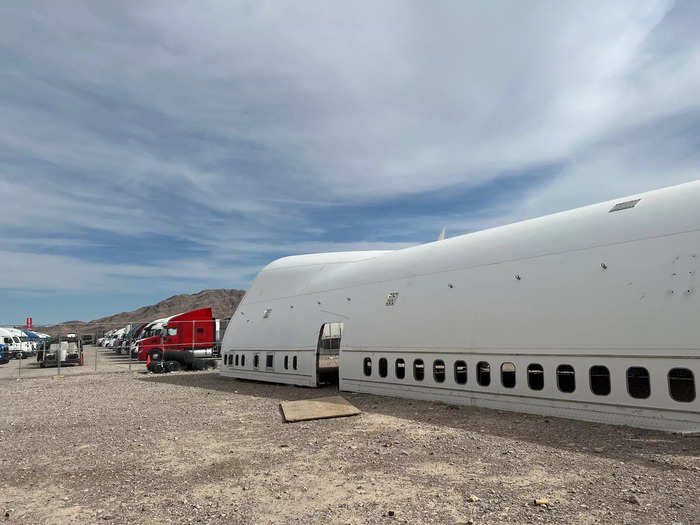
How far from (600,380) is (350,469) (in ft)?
21.2

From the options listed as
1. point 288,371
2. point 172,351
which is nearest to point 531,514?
point 288,371

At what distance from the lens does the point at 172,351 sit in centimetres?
3888

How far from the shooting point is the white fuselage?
1090 centimetres

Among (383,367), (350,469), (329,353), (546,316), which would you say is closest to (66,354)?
(329,353)

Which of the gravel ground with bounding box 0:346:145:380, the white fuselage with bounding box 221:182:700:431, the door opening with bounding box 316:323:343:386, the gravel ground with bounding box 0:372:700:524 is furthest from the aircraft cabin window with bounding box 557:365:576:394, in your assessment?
the gravel ground with bounding box 0:346:145:380

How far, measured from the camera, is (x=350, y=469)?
9.60 metres

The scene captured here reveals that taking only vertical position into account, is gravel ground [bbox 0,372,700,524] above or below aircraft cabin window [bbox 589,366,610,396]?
below

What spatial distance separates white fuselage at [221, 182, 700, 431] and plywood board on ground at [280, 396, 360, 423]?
2233mm

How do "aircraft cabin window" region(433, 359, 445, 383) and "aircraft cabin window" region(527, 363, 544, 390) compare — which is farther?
"aircraft cabin window" region(433, 359, 445, 383)

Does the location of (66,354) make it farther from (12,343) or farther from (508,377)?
(508,377)

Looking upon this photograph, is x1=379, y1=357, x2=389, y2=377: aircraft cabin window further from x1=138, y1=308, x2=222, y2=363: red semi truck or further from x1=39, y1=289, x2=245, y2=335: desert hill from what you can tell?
x1=39, y1=289, x2=245, y2=335: desert hill

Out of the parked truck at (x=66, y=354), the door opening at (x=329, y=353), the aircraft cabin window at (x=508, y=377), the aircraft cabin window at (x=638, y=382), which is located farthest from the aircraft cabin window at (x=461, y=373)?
the parked truck at (x=66, y=354)

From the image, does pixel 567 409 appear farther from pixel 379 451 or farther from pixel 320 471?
pixel 320 471

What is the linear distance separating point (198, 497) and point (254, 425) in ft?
18.8
